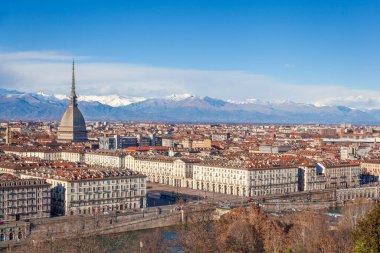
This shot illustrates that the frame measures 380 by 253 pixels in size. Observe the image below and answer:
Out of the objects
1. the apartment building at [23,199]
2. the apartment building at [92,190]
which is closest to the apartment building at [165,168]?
the apartment building at [92,190]

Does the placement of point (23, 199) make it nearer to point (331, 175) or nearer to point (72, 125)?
point (331, 175)

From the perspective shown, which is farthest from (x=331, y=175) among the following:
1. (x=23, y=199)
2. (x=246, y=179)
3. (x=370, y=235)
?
(x=370, y=235)

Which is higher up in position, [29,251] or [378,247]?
[378,247]

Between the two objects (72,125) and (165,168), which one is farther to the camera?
(72,125)

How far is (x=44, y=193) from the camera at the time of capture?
1705 inches

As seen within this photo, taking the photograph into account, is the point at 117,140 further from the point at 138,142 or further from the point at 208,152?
the point at 208,152

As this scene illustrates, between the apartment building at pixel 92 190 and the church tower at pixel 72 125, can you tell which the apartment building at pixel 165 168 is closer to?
the apartment building at pixel 92 190

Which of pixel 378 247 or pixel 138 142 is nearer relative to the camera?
pixel 378 247

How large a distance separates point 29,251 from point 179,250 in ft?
24.4

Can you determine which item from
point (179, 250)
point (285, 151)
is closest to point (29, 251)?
point (179, 250)

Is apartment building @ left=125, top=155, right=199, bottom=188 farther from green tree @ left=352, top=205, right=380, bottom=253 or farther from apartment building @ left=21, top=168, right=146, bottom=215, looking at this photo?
green tree @ left=352, top=205, right=380, bottom=253

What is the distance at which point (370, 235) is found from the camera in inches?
816

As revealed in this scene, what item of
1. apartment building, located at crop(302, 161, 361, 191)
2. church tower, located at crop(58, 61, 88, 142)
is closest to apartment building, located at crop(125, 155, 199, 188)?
apartment building, located at crop(302, 161, 361, 191)

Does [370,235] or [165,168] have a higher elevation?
[370,235]
